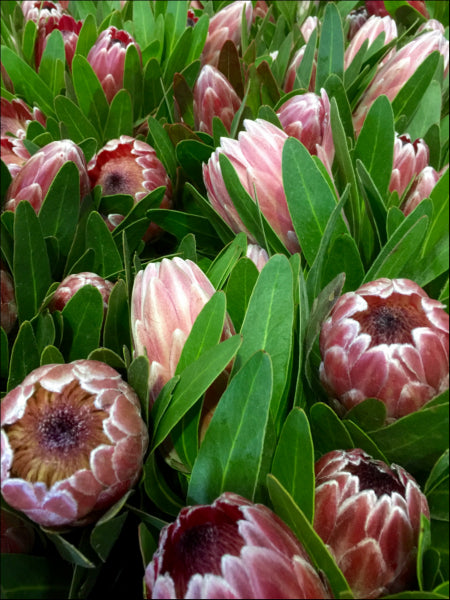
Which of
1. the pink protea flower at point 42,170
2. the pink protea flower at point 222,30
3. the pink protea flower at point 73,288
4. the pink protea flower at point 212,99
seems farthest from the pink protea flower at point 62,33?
the pink protea flower at point 73,288

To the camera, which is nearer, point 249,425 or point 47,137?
point 249,425

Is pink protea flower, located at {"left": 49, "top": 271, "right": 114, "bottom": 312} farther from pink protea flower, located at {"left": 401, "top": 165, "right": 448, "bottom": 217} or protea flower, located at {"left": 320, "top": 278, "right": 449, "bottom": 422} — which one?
pink protea flower, located at {"left": 401, "top": 165, "right": 448, "bottom": 217}

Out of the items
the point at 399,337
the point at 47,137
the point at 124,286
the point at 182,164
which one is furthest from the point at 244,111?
the point at 399,337

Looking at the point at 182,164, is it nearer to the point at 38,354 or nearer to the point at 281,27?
Result: the point at 38,354

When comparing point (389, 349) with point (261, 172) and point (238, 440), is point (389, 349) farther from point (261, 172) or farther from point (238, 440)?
point (261, 172)

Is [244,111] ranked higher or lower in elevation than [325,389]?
higher

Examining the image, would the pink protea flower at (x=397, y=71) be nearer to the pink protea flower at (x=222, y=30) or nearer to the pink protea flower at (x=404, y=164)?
the pink protea flower at (x=404, y=164)
